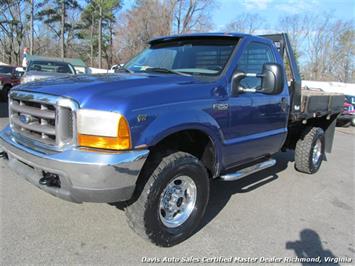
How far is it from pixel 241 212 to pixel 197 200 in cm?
93

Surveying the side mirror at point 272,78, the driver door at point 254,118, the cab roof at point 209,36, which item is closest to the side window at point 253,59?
the driver door at point 254,118

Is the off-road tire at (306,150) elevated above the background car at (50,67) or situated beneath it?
situated beneath

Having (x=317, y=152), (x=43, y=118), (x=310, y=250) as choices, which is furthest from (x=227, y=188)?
(x=43, y=118)

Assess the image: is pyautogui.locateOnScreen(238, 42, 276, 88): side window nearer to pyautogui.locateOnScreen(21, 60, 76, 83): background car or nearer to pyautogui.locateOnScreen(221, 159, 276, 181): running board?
pyautogui.locateOnScreen(221, 159, 276, 181): running board

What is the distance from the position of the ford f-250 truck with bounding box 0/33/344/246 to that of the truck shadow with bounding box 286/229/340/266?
941mm

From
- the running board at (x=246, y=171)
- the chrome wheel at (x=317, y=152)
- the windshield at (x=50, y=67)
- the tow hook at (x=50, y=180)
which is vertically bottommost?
the chrome wheel at (x=317, y=152)

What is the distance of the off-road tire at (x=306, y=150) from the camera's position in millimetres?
5934

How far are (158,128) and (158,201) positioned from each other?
680mm

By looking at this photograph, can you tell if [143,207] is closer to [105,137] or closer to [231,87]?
[105,137]

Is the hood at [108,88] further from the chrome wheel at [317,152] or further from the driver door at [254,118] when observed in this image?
the chrome wheel at [317,152]

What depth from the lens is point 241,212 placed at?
13.7 ft

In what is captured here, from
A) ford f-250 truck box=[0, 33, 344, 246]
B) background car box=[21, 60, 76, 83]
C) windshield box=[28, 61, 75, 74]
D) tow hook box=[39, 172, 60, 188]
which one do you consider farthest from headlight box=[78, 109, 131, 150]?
windshield box=[28, 61, 75, 74]

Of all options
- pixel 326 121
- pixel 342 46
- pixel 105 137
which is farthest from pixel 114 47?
pixel 105 137

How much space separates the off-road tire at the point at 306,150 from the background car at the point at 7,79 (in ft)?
43.8
